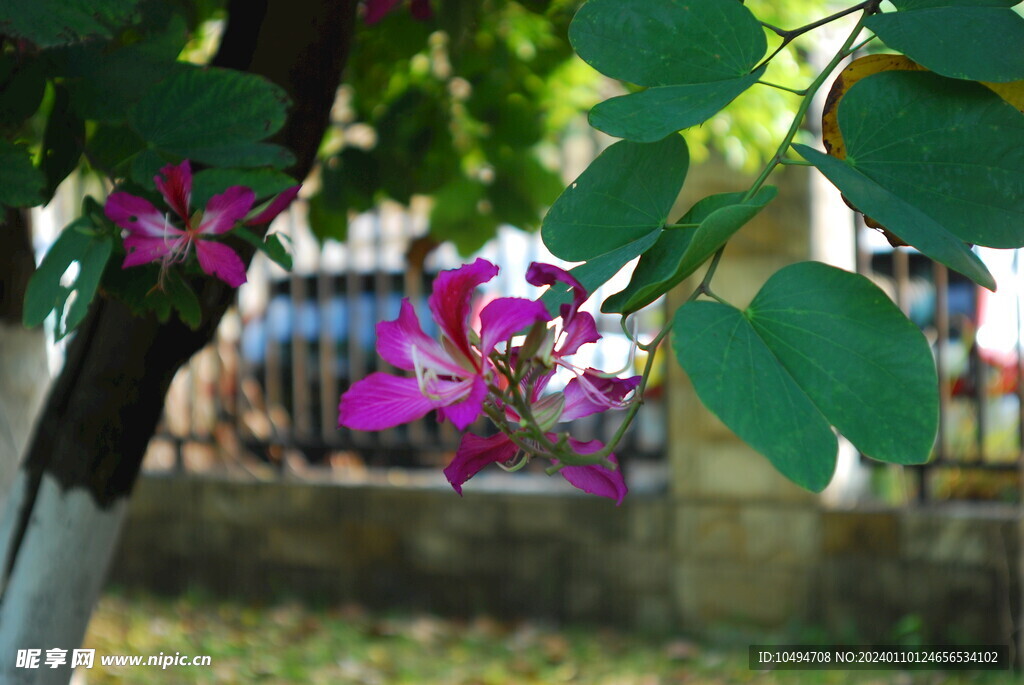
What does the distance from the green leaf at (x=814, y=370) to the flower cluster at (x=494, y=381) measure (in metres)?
0.07

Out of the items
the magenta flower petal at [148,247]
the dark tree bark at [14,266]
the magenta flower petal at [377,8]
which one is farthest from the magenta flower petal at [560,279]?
the dark tree bark at [14,266]

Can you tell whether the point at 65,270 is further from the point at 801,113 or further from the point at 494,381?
the point at 801,113

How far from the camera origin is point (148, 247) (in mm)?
877

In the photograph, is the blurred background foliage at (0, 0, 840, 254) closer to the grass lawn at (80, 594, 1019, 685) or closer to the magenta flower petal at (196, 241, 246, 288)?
the magenta flower petal at (196, 241, 246, 288)

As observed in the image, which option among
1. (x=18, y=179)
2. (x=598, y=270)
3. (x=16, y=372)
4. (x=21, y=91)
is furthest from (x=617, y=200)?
(x=16, y=372)

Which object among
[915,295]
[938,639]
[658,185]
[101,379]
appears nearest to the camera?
[658,185]

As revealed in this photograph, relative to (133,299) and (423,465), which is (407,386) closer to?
(133,299)

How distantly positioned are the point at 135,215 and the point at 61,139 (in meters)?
0.23

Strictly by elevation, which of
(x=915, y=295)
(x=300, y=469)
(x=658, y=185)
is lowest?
(x=300, y=469)

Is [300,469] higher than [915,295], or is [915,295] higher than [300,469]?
[915,295]

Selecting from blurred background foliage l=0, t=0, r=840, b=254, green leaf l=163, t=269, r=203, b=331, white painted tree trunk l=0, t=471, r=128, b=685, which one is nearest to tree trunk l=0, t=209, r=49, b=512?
blurred background foliage l=0, t=0, r=840, b=254

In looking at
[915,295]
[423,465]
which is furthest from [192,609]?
[915,295]

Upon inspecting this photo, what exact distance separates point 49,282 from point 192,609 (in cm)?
412

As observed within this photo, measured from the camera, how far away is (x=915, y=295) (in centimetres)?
434
